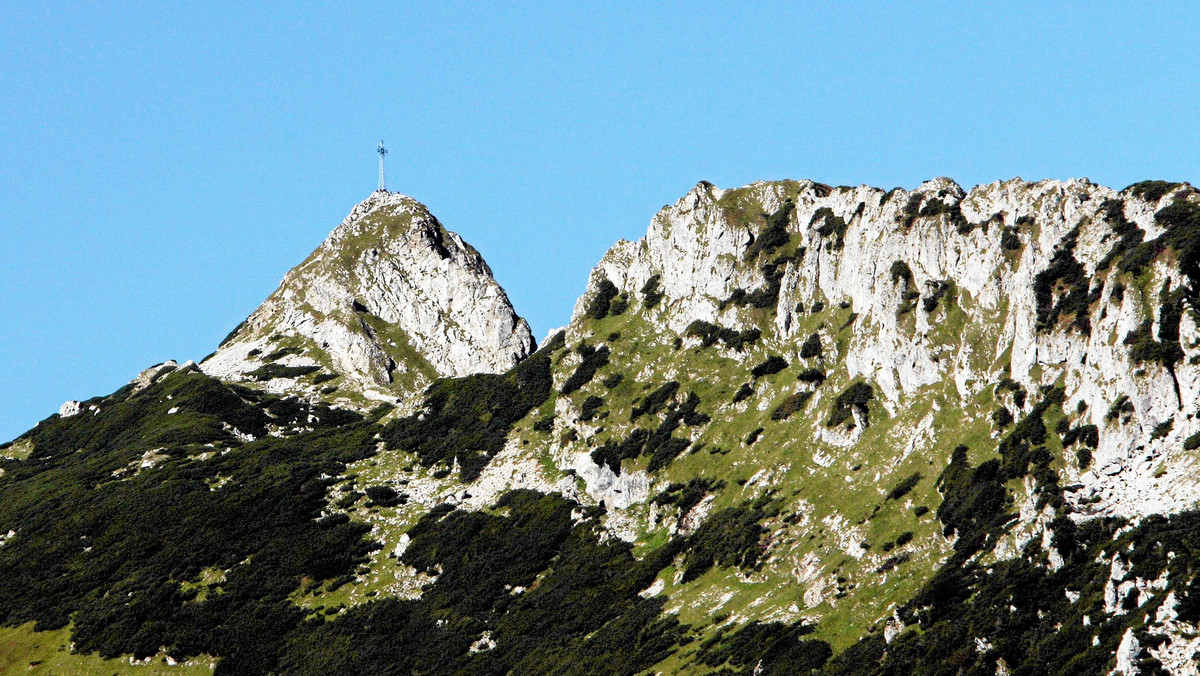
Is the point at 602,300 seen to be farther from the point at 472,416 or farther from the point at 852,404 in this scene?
the point at 852,404

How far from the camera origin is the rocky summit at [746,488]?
3917 inches

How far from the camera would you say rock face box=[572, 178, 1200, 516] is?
10544 cm

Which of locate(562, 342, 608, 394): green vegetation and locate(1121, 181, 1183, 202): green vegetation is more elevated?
locate(562, 342, 608, 394): green vegetation

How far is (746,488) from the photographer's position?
135375 millimetres

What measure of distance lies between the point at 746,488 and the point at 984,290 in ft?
103

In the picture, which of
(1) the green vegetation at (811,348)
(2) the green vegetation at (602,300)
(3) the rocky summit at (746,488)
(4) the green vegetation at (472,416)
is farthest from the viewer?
(2) the green vegetation at (602,300)

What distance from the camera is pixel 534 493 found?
15575 centimetres

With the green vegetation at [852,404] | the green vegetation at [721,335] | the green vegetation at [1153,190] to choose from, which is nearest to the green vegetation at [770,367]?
the green vegetation at [721,335]

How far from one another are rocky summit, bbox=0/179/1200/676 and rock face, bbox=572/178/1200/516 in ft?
1.09

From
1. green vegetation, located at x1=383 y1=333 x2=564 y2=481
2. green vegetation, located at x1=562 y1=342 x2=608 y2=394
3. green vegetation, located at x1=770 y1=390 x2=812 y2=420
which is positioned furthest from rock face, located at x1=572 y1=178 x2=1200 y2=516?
green vegetation, located at x1=383 y1=333 x2=564 y2=481

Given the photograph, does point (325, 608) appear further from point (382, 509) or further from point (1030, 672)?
point (1030, 672)

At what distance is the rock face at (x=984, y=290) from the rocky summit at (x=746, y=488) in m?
0.33

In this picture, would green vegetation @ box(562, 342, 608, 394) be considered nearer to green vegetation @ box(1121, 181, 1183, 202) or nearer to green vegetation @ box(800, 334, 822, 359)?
green vegetation @ box(800, 334, 822, 359)

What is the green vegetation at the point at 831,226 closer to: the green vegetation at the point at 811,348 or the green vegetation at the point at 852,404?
the green vegetation at the point at 811,348
